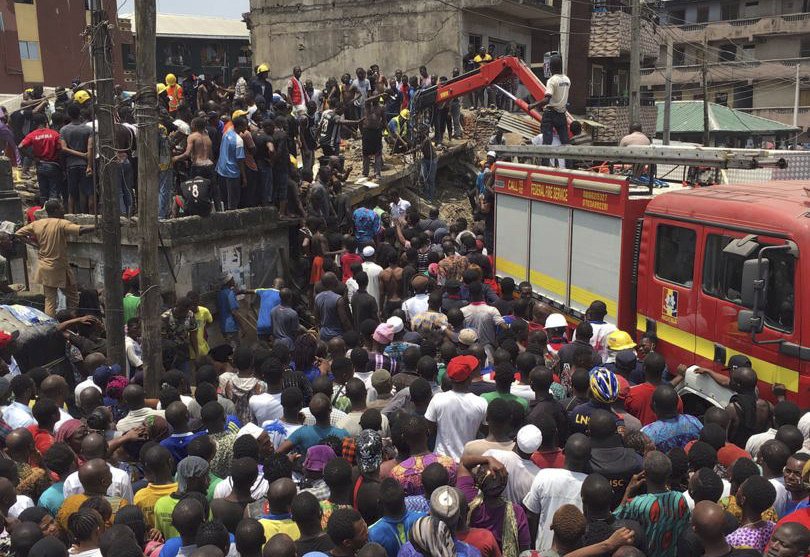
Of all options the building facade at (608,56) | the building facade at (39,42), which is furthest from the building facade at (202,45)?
the building facade at (608,56)

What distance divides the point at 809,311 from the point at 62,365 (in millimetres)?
7453

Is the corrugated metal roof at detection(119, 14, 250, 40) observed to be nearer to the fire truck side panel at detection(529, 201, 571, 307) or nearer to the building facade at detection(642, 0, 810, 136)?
the building facade at detection(642, 0, 810, 136)

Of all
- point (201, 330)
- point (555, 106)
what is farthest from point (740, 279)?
point (555, 106)

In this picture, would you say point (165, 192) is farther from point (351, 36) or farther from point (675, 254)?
point (351, 36)

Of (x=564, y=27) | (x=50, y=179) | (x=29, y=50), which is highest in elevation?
(x=29, y=50)

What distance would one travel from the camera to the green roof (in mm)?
37375

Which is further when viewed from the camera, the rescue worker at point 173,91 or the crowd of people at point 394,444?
the rescue worker at point 173,91

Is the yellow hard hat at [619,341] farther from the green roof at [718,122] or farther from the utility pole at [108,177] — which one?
the green roof at [718,122]

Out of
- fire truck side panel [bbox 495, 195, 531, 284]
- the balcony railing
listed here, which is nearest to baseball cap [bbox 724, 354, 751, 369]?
fire truck side panel [bbox 495, 195, 531, 284]

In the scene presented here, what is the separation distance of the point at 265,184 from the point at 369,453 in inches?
306

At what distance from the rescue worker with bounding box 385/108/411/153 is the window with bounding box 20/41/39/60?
30295mm

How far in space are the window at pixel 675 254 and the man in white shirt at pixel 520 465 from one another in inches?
127

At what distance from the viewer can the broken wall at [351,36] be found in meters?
24.3

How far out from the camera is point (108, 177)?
779 cm
